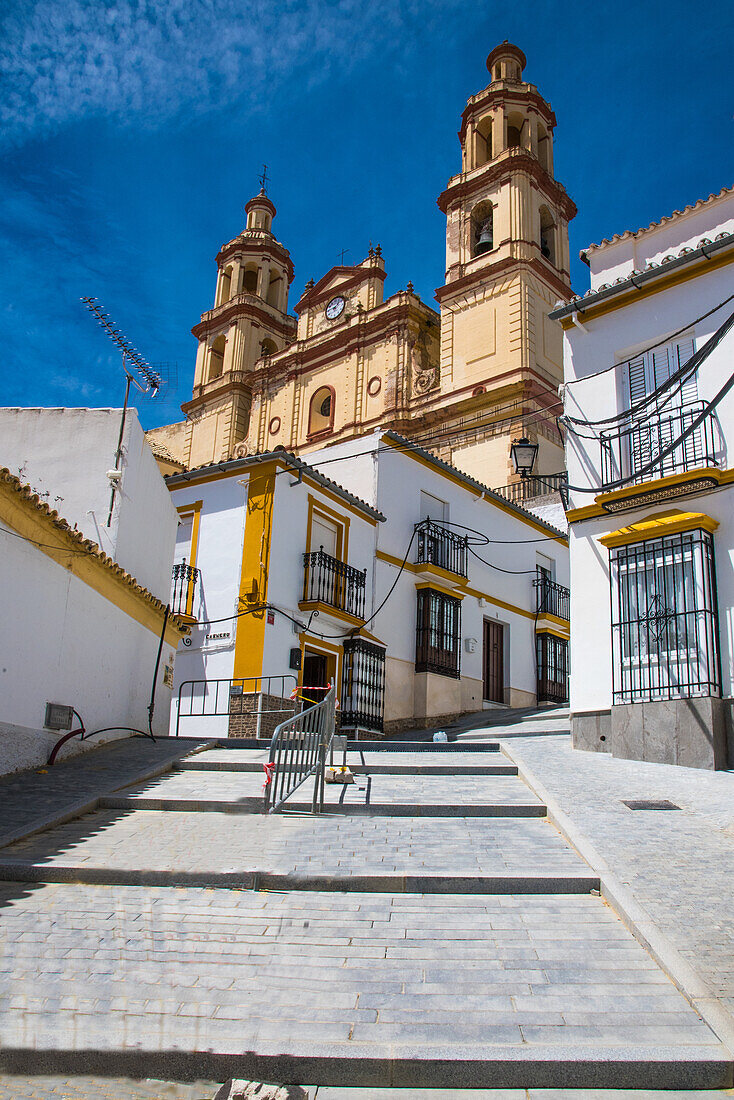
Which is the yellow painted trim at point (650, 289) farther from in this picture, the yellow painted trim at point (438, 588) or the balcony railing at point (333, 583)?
the yellow painted trim at point (438, 588)

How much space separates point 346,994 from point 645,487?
8.93 m

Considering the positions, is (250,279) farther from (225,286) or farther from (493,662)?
(493,662)

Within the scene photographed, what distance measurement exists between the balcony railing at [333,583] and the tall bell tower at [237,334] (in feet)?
76.1

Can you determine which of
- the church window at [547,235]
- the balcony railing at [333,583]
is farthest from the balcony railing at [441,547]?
the church window at [547,235]

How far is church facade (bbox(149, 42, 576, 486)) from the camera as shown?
30.7m

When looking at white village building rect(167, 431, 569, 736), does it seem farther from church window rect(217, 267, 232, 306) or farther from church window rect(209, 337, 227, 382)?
church window rect(217, 267, 232, 306)

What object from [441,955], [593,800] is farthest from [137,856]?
[593,800]

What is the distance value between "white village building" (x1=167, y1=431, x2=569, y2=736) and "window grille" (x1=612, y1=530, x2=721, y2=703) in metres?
6.67

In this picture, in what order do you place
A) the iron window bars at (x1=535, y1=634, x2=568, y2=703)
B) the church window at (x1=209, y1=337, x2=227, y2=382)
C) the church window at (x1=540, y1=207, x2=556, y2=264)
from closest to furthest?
the iron window bars at (x1=535, y1=634, x2=568, y2=703)
the church window at (x1=540, y1=207, x2=556, y2=264)
the church window at (x1=209, y1=337, x2=227, y2=382)

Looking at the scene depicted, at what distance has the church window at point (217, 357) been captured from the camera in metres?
44.8

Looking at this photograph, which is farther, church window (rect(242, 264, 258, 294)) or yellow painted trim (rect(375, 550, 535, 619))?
church window (rect(242, 264, 258, 294))

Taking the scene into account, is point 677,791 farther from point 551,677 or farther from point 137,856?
point 551,677

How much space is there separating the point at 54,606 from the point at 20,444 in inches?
227

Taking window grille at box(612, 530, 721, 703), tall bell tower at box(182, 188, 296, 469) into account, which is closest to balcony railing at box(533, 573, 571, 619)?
window grille at box(612, 530, 721, 703)
